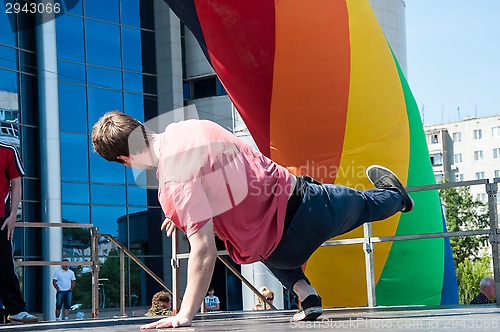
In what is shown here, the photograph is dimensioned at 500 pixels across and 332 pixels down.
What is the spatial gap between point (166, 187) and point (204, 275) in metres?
0.46

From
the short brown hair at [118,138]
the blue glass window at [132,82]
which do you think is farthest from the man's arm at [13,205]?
the blue glass window at [132,82]

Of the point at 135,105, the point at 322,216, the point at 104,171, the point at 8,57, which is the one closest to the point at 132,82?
the point at 135,105

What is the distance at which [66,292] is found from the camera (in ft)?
50.7

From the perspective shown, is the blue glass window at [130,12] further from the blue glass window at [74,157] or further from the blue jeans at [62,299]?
the blue jeans at [62,299]

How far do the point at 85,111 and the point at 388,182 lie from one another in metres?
20.3

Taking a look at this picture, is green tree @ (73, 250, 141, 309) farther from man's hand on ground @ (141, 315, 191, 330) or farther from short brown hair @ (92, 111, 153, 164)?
short brown hair @ (92, 111, 153, 164)

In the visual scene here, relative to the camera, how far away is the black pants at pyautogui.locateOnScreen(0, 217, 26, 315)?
6.57m

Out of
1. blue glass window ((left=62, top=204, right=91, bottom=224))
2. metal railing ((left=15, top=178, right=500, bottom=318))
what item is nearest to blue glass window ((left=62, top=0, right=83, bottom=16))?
blue glass window ((left=62, top=204, right=91, bottom=224))

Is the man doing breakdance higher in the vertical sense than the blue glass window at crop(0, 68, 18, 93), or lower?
lower

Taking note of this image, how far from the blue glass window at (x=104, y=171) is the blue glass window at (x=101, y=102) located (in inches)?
42.7

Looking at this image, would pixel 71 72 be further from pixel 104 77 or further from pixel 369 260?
pixel 369 260

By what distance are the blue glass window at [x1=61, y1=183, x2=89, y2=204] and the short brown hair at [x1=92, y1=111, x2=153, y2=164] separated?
780 inches

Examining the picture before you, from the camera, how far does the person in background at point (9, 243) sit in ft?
21.6

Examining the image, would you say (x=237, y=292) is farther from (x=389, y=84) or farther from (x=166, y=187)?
(x=166, y=187)
